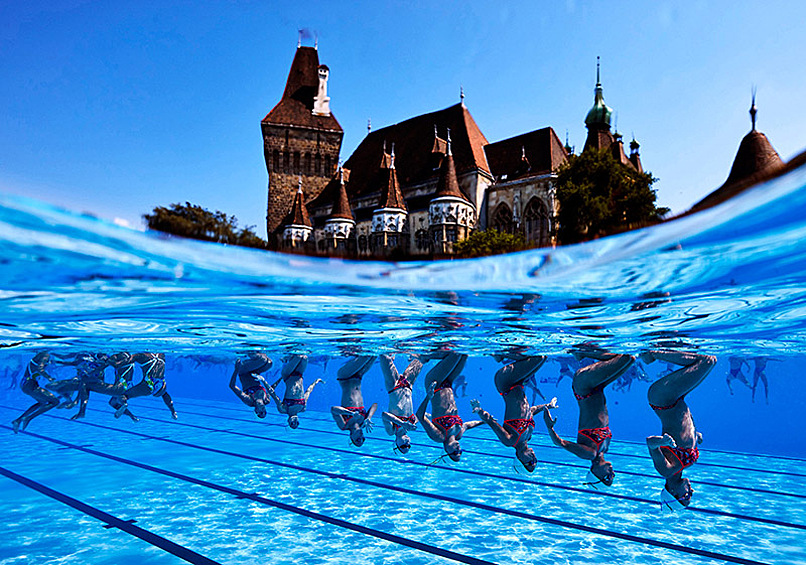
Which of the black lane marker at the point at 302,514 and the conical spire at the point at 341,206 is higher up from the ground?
the conical spire at the point at 341,206

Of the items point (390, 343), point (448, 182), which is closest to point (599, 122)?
point (448, 182)

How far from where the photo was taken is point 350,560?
6.18 metres

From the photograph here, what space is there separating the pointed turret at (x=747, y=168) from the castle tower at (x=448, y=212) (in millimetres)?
33749

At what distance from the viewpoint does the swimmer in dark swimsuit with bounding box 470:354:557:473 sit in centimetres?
721

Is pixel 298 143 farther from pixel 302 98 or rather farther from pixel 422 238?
pixel 422 238

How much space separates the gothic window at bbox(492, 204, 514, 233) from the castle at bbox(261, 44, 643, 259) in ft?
0.28

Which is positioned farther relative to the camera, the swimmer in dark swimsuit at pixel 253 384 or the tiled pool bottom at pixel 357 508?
the swimmer in dark swimsuit at pixel 253 384

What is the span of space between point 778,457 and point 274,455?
53.3 feet

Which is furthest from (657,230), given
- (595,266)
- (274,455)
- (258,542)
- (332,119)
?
(332,119)

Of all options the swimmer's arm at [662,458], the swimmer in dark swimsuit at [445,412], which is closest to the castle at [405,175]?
the swimmer in dark swimsuit at [445,412]

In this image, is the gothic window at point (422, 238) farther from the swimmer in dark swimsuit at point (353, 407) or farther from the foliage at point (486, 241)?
the swimmer in dark swimsuit at point (353, 407)

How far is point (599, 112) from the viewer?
46.3 metres

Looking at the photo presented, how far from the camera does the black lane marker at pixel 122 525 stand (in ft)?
20.4

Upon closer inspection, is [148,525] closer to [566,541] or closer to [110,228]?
[110,228]
